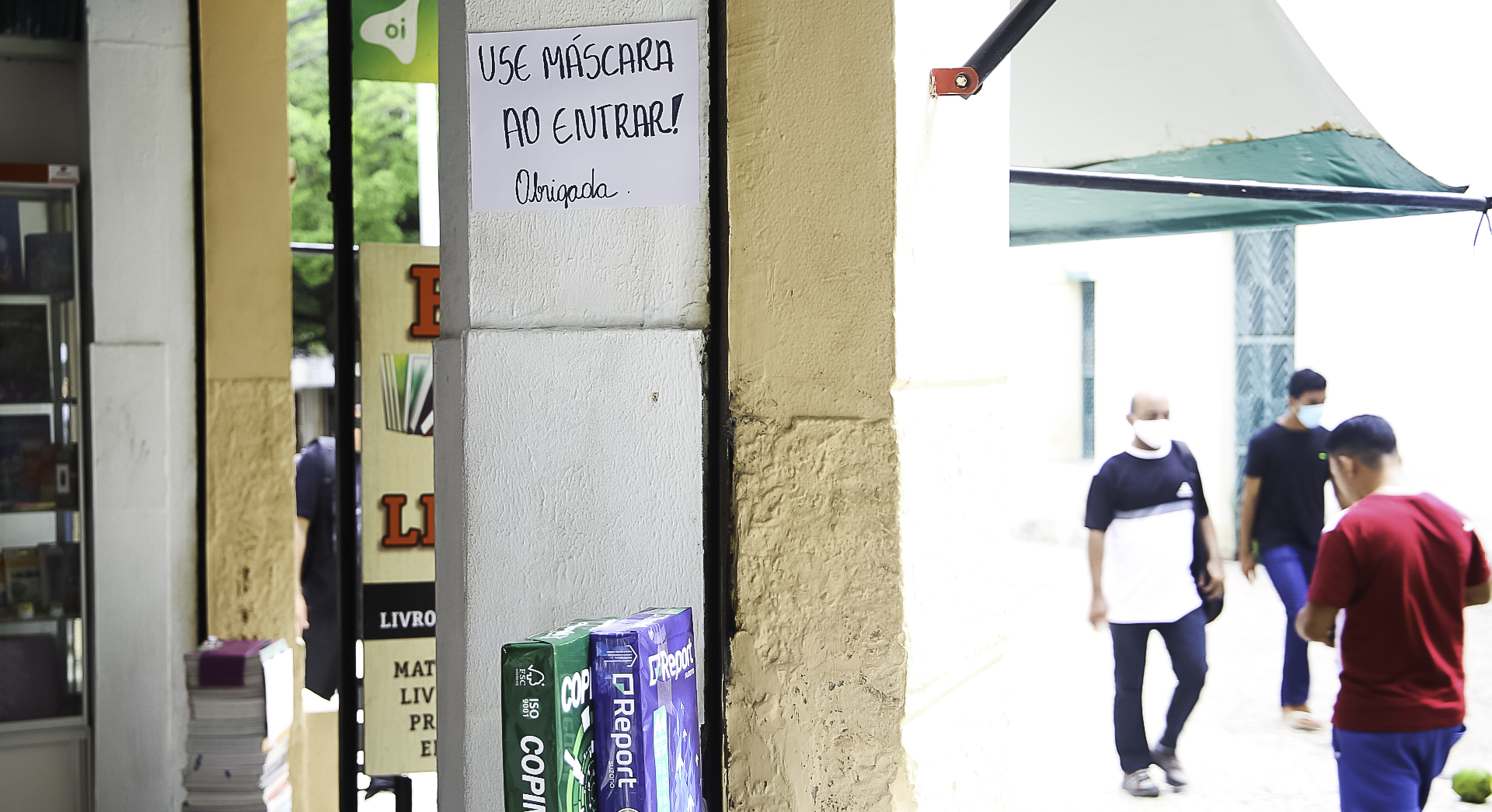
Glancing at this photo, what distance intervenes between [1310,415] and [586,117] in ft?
18.6

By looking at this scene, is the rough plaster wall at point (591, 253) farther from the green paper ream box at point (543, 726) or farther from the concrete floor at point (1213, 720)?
the concrete floor at point (1213, 720)

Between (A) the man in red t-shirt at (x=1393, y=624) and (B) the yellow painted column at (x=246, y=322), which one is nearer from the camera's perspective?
(A) the man in red t-shirt at (x=1393, y=624)

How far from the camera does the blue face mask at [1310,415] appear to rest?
6.20 m

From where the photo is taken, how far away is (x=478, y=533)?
183 cm

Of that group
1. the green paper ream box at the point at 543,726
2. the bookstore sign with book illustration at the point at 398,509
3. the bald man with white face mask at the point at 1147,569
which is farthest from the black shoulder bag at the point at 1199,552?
the green paper ream box at the point at 543,726

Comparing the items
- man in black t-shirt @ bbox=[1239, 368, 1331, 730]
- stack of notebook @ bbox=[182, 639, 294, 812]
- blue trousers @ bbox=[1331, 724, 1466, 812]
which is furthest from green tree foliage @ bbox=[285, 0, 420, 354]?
blue trousers @ bbox=[1331, 724, 1466, 812]

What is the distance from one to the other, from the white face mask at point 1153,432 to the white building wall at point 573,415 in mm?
4244

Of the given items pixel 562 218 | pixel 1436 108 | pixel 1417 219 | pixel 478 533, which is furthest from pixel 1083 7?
pixel 1417 219

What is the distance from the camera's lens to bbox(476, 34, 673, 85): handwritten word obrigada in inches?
71.0

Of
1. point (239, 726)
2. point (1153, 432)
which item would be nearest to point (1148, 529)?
point (1153, 432)

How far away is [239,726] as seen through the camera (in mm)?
4164

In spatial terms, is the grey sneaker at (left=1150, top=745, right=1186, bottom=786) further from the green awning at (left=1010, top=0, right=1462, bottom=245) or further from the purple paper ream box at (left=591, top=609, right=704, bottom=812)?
the purple paper ream box at (left=591, top=609, right=704, bottom=812)

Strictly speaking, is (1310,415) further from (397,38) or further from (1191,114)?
(397,38)

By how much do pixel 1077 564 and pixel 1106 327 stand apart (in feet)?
10.3
